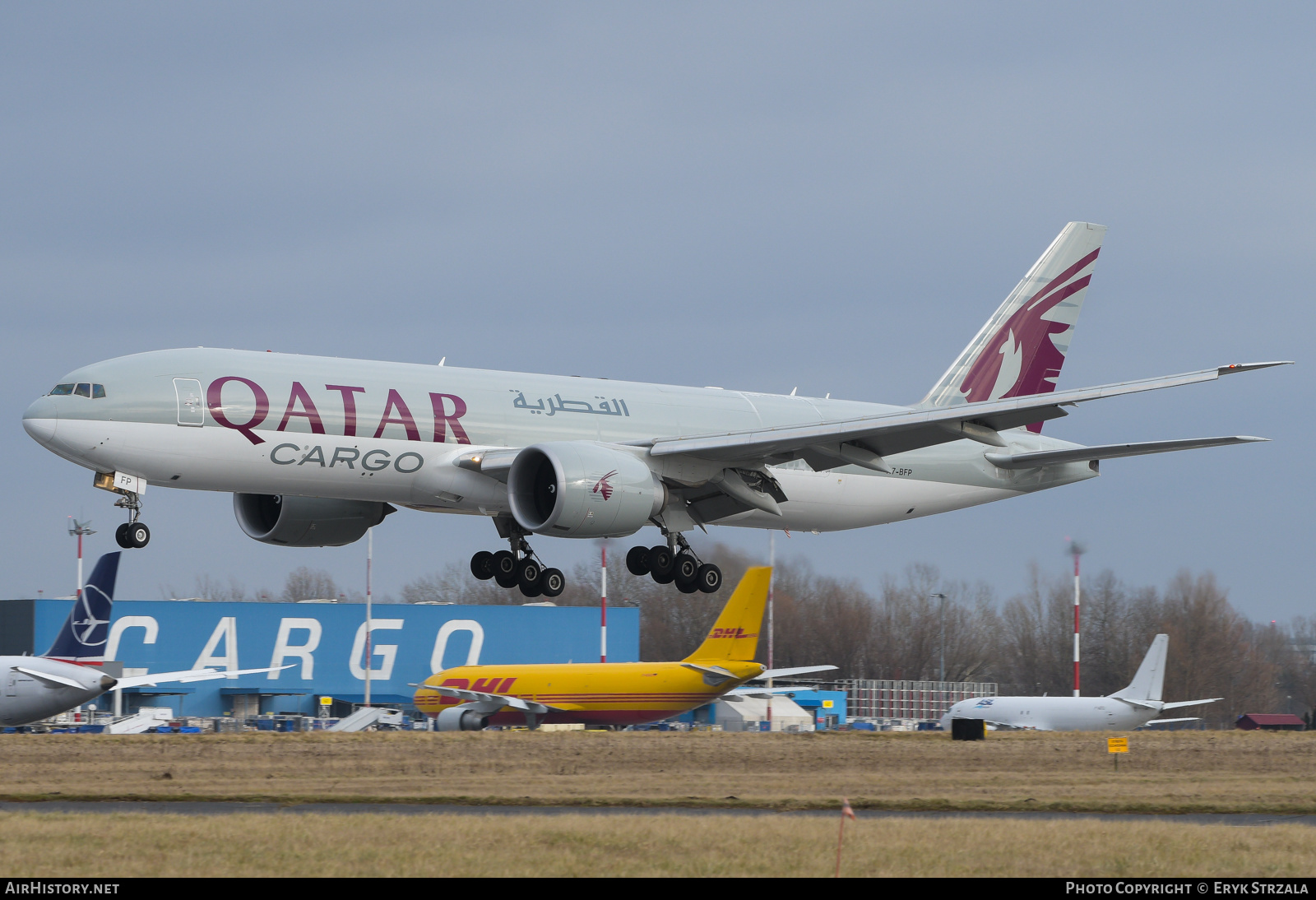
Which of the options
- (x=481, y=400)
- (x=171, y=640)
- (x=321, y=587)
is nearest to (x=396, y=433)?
(x=481, y=400)

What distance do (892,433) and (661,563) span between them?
6300 mm

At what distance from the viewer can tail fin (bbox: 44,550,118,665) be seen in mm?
56750

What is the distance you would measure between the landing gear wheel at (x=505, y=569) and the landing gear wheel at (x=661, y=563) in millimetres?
3248

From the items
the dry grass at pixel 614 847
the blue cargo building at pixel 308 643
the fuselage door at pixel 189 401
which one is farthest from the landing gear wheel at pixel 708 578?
the blue cargo building at pixel 308 643

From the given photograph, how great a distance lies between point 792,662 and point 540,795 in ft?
247

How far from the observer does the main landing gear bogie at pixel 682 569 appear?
34438 millimetres

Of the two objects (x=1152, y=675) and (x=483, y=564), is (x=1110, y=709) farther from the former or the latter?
(x=483, y=564)

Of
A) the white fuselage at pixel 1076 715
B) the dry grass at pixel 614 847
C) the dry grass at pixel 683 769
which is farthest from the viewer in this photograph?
the white fuselage at pixel 1076 715

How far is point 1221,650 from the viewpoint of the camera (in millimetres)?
112125

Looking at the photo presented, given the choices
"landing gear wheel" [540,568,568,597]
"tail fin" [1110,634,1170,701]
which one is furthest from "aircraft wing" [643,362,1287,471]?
"tail fin" [1110,634,1170,701]

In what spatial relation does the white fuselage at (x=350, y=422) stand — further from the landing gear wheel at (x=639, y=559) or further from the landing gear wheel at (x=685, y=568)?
the landing gear wheel at (x=639, y=559)

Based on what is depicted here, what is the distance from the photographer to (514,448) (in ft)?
105

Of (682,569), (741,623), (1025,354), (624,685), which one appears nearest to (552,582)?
(682,569)
